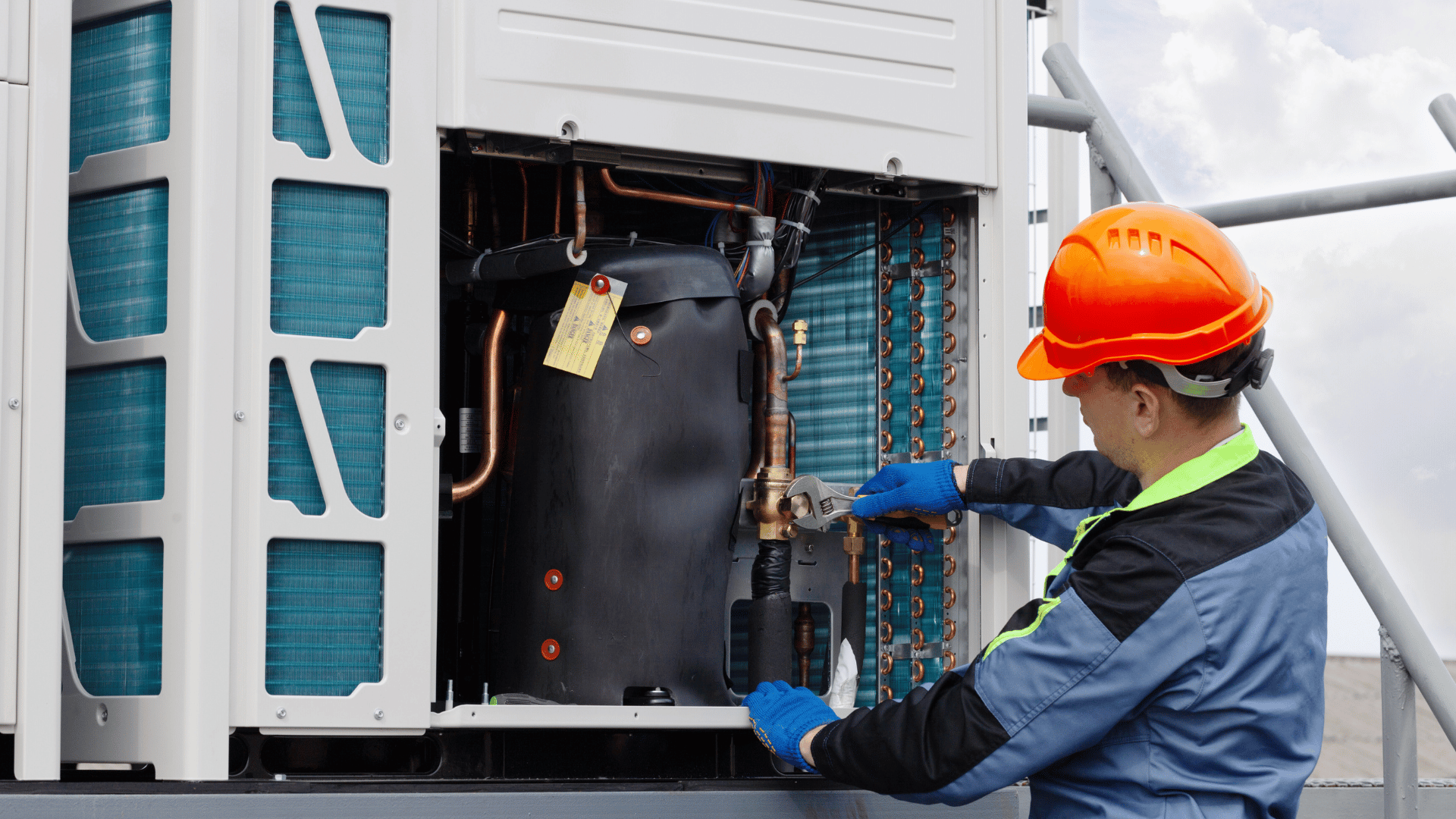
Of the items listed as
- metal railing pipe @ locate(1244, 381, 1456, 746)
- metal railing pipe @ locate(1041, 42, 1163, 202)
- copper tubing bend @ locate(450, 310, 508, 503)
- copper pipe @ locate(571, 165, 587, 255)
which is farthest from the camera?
metal railing pipe @ locate(1041, 42, 1163, 202)

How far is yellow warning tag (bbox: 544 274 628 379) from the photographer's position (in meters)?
2.99

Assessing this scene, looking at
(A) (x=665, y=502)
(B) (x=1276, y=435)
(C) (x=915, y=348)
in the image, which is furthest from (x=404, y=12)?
(B) (x=1276, y=435)

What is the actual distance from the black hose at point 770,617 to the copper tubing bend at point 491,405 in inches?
24.6

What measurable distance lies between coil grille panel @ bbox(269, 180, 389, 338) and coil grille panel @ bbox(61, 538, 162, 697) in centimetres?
49

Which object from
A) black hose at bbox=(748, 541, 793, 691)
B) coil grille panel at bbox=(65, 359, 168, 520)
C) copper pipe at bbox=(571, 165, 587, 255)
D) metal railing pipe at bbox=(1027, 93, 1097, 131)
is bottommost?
black hose at bbox=(748, 541, 793, 691)

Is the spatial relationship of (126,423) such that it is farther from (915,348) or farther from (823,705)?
(915,348)

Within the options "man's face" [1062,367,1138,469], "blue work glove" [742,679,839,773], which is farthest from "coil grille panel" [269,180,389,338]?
"man's face" [1062,367,1138,469]

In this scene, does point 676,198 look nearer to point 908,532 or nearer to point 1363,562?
point 908,532

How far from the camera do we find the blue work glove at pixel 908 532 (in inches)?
126

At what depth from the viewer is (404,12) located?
8.86ft

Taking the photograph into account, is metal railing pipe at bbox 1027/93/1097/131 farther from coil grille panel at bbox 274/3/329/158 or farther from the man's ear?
coil grille panel at bbox 274/3/329/158

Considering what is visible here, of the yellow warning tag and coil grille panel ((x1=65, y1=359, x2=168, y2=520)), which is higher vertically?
the yellow warning tag

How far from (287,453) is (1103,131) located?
2.48 metres

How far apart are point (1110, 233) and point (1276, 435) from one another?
1.60 m
